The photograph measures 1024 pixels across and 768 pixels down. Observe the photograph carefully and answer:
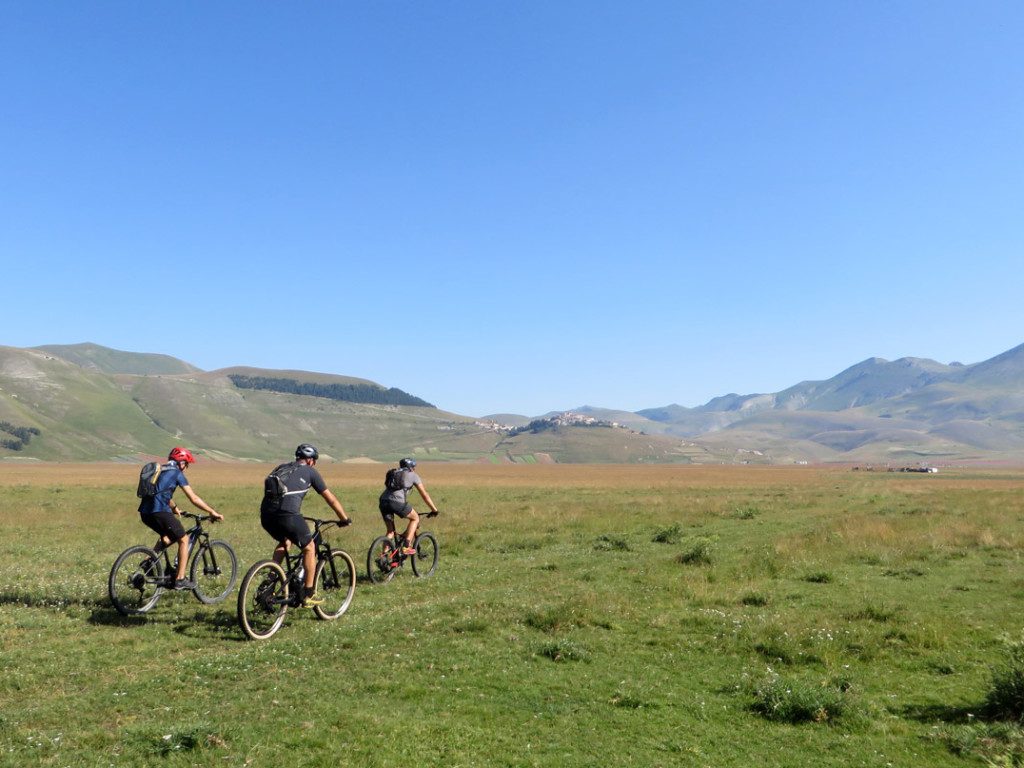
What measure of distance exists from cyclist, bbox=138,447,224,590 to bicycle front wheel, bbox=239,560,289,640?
1853 millimetres

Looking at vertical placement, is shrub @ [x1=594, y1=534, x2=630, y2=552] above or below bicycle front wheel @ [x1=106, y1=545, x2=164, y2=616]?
below

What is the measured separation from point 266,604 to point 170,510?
3.00 meters

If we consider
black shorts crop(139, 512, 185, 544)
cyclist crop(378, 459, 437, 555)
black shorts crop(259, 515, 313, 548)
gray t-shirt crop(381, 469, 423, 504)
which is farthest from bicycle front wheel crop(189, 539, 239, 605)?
gray t-shirt crop(381, 469, 423, 504)

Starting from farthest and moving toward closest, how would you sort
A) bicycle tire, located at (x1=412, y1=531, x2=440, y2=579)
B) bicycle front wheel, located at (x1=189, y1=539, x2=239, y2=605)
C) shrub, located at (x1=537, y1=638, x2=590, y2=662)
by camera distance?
bicycle tire, located at (x1=412, y1=531, x2=440, y2=579)
bicycle front wheel, located at (x1=189, y1=539, x2=239, y2=605)
shrub, located at (x1=537, y1=638, x2=590, y2=662)

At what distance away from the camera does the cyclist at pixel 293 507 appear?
10703 mm

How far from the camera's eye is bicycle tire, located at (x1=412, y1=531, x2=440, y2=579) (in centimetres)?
1673

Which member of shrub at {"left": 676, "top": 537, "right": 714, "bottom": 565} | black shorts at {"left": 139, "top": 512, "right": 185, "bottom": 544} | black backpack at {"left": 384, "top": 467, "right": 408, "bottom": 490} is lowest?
shrub at {"left": 676, "top": 537, "right": 714, "bottom": 565}

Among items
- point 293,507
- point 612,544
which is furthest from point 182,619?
point 612,544

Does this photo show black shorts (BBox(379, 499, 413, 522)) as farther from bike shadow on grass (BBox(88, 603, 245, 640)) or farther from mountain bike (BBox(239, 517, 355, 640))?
bike shadow on grass (BBox(88, 603, 245, 640))

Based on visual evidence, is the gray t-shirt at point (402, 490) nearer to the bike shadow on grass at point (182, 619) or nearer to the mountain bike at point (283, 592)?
the mountain bike at point (283, 592)

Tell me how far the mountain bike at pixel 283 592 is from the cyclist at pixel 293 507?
0.16m

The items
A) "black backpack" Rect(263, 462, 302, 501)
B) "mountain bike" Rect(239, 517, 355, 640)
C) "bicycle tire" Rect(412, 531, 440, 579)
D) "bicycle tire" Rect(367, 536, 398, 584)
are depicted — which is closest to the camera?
"mountain bike" Rect(239, 517, 355, 640)

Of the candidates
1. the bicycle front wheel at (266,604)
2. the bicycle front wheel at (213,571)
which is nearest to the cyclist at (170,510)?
the bicycle front wheel at (213,571)

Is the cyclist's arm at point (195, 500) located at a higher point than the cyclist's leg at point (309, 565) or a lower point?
higher
